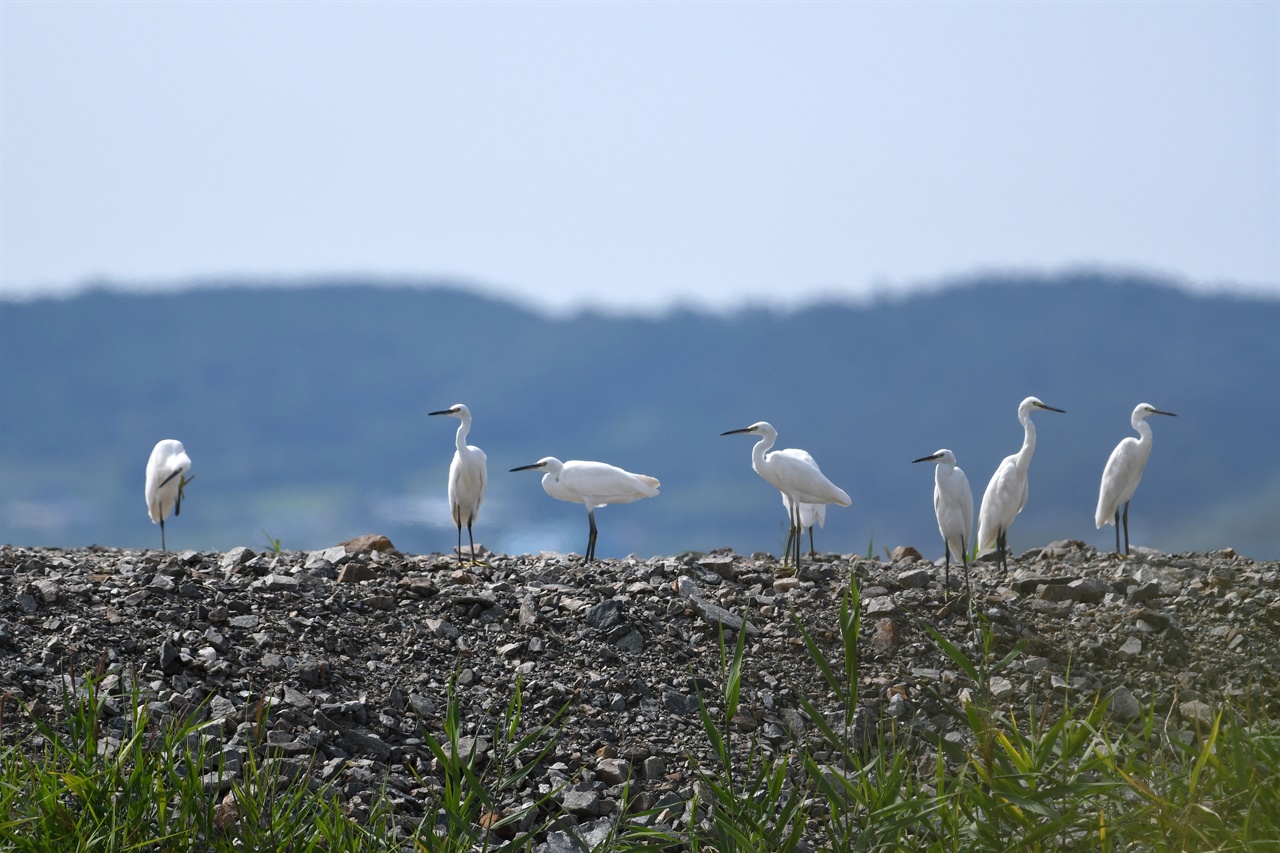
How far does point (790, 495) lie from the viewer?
789 cm

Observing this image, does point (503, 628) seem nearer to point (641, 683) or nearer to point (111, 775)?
point (641, 683)

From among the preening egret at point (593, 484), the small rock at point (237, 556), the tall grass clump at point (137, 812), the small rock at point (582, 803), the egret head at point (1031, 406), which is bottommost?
the small rock at point (582, 803)

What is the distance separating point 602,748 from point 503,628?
126 cm

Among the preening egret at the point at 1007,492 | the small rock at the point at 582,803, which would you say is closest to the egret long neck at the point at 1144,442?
the preening egret at the point at 1007,492

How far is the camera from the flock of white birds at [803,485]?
7.69m

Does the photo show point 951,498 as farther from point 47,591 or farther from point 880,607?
point 47,591

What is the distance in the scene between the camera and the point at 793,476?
7.73 m

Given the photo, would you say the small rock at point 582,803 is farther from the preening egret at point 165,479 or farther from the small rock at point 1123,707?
→ the preening egret at point 165,479

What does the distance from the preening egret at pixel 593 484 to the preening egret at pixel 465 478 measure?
85 cm

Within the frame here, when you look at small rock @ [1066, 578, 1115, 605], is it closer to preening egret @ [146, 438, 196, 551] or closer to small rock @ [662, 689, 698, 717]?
small rock @ [662, 689, 698, 717]

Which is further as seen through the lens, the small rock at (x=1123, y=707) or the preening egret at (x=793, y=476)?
the preening egret at (x=793, y=476)

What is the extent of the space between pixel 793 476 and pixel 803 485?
10 cm

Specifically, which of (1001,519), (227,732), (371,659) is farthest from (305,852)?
(1001,519)

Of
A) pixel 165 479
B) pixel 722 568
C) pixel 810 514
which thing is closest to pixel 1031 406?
pixel 810 514
